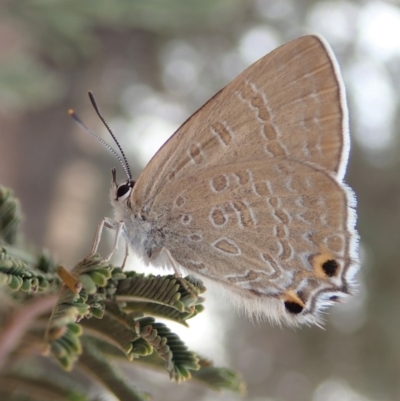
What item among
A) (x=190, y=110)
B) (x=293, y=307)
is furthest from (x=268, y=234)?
(x=190, y=110)

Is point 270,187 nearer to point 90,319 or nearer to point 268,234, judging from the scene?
point 268,234

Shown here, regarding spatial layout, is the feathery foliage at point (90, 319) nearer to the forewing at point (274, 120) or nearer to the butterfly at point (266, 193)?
the butterfly at point (266, 193)

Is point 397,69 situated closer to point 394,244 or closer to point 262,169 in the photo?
point 394,244

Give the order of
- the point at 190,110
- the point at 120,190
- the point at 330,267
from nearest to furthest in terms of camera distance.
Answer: the point at 330,267
the point at 120,190
the point at 190,110

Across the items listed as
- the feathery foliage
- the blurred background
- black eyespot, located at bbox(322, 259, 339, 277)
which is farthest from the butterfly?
the blurred background

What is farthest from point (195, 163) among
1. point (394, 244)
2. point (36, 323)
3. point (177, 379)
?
point (394, 244)

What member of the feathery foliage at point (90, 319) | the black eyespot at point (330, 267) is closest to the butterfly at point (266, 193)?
the black eyespot at point (330, 267)

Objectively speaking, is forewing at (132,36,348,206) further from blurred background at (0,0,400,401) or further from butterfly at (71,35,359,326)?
blurred background at (0,0,400,401)
